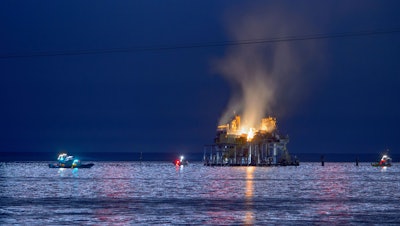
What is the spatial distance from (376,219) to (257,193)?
31.0 metres

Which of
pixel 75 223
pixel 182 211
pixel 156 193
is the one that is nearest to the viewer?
pixel 75 223

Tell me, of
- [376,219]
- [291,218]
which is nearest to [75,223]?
[291,218]

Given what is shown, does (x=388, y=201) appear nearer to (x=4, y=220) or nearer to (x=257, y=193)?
(x=257, y=193)

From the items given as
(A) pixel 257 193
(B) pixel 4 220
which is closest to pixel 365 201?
(A) pixel 257 193

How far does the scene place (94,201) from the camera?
6912cm

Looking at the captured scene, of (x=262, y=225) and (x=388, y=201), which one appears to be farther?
(x=388, y=201)

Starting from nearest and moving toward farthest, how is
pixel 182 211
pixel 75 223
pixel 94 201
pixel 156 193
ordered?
pixel 75 223 → pixel 182 211 → pixel 94 201 → pixel 156 193

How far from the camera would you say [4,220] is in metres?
50.7

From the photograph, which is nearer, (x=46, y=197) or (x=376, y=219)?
(x=376, y=219)

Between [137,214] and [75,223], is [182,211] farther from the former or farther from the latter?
[75,223]

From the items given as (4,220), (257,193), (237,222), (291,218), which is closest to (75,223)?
(4,220)

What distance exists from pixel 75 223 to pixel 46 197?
26351mm

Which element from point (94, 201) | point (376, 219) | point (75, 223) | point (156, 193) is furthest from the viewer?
point (156, 193)

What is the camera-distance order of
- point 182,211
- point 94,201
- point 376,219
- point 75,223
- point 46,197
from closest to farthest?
point 75,223 → point 376,219 → point 182,211 → point 94,201 → point 46,197
